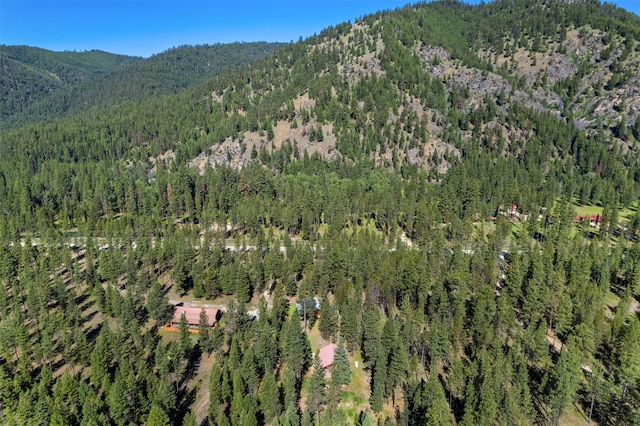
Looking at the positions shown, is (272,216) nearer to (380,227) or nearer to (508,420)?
(380,227)

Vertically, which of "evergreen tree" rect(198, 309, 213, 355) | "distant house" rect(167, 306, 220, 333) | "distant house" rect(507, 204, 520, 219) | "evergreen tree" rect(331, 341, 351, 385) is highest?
"distant house" rect(507, 204, 520, 219)

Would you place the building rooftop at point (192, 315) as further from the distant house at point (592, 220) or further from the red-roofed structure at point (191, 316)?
the distant house at point (592, 220)

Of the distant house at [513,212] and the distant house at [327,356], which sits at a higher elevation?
the distant house at [513,212]

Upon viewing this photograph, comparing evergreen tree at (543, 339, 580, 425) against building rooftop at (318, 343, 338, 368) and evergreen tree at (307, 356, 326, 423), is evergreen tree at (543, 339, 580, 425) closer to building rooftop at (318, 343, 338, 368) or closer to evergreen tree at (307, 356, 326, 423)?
evergreen tree at (307, 356, 326, 423)

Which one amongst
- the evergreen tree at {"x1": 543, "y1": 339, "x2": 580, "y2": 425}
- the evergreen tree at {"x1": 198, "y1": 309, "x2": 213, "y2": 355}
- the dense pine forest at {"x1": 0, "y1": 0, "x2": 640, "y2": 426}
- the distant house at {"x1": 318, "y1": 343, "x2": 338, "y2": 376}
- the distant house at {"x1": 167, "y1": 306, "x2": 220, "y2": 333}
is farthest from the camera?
the distant house at {"x1": 167, "y1": 306, "x2": 220, "y2": 333}

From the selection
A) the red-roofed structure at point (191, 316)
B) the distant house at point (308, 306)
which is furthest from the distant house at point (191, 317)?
the distant house at point (308, 306)

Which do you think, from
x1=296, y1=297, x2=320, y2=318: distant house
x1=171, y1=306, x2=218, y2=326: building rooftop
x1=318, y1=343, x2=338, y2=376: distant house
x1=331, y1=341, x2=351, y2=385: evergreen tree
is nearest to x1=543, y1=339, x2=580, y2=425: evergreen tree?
x1=331, y1=341, x2=351, y2=385: evergreen tree
